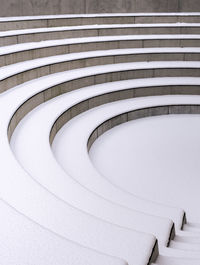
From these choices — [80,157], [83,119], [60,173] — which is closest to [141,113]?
[83,119]

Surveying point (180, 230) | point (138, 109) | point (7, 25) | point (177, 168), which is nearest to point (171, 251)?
point (180, 230)

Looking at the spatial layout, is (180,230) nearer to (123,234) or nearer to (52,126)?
(123,234)

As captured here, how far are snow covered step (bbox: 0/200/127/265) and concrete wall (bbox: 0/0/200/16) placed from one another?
6499 millimetres

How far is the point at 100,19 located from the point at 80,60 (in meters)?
1.49

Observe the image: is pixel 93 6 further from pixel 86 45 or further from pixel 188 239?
pixel 188 239

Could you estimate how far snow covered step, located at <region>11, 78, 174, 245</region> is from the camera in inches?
97.4

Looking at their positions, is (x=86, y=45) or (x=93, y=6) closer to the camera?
(x=86, y=45)

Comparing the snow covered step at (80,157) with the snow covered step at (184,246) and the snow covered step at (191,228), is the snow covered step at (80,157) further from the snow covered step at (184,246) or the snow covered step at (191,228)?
the snow covered step at (184,246)

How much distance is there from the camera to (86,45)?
266 inches

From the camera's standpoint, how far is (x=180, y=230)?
9.62 ft

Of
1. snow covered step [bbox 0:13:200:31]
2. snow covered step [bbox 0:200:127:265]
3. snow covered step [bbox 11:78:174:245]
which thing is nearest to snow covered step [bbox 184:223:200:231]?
snow covered step [bbox 11:78:174:245]

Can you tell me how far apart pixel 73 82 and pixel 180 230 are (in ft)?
10.9

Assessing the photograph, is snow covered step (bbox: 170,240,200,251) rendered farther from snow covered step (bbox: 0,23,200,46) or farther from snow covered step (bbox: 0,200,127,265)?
snow covered step (bbox: 0,23,200,46)

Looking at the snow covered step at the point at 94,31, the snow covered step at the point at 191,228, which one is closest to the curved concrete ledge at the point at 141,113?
the snow covered step at the point at 94,31
